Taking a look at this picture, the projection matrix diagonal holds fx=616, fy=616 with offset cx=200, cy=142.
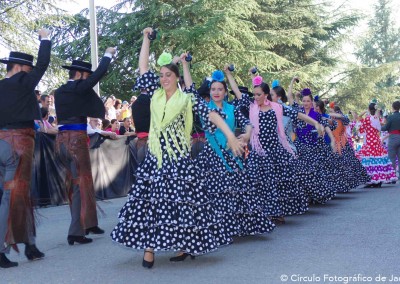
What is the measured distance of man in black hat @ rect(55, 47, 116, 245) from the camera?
23.8ft

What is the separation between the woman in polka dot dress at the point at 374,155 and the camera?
14273mm

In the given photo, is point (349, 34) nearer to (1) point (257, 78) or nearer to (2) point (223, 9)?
(2) point (223, 9)

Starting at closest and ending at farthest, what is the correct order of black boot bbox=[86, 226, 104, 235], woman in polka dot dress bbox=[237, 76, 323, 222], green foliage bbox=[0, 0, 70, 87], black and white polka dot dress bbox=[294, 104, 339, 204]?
black boot bbox=[86, 226, 104, 235]
woman in polka dot dress bbox=[237, 76, 323, 222]
black and white polka dot dress bbox=[294, 104, 339, 204]
green foliage bbox=[0, 0, 70, 87]

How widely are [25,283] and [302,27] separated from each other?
30.1 metres

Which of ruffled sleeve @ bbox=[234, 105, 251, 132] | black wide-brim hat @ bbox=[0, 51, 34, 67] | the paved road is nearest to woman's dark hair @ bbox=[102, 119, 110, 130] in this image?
the paved road

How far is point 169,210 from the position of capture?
5664mm

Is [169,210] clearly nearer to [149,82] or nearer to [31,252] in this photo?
[149,82]

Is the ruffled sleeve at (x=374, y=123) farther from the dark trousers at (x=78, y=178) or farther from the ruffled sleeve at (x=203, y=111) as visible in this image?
the ruffled sleeve at (x=203, y=111)

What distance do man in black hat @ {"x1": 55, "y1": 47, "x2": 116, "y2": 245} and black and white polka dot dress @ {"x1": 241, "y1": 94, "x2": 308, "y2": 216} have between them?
203 centimetres

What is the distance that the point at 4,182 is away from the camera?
20.3ft

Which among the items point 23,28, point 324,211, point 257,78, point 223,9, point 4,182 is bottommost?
point 324,211

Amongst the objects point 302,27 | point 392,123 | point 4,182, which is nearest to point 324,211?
Answer: point 4,182

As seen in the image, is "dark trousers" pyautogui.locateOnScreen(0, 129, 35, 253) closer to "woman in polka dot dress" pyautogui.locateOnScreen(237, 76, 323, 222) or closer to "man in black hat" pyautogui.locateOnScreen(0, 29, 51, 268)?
"man in black hat" pyautogui.locateOnScreen(0, 29, 51, 268)

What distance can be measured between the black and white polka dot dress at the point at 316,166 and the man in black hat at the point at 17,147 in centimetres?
444
